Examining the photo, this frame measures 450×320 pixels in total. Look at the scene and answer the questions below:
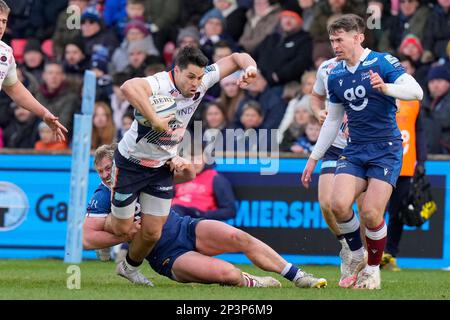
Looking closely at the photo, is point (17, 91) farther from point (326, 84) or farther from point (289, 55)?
point (289, 55)

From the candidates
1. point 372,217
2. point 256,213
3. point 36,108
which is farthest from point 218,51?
point 372,217

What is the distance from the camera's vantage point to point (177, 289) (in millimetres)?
10109

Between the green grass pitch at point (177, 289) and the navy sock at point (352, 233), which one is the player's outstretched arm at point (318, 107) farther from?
the green grass pitch at point (177, 289)

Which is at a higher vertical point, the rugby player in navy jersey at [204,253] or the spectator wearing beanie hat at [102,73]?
the spectator wearing beanie hat at [102,73]

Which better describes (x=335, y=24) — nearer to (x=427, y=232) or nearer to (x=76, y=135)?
(x=76, y=135)

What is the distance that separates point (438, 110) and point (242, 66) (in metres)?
→ 6.23

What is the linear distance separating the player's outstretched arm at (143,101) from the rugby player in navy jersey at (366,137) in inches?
69.5

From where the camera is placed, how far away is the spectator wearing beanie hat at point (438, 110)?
16.0m

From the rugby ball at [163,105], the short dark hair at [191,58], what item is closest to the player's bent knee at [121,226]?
the rugby ball at [163,105]

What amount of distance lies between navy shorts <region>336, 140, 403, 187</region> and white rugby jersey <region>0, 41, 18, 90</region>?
10.7 feet

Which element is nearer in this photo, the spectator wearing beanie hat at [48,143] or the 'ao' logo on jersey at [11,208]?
the 'ao' logo on jersey at [11,208]

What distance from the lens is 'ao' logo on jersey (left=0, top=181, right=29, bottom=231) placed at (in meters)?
15.8
